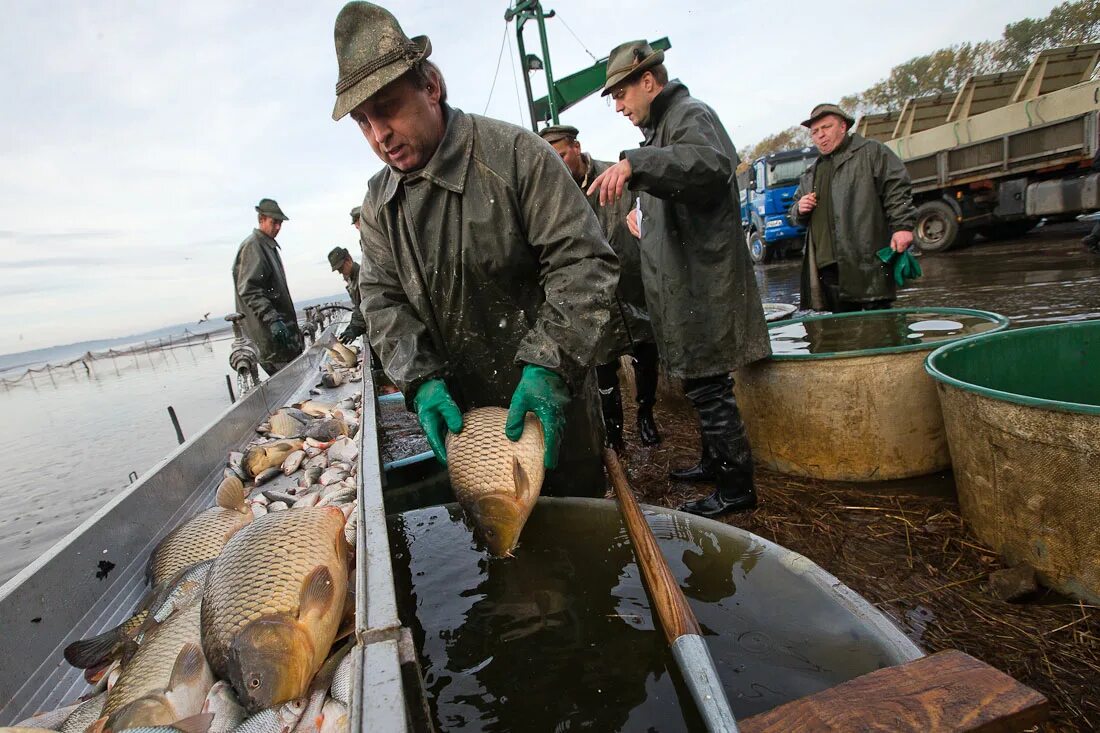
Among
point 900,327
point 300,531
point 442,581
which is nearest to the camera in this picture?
point 300,531

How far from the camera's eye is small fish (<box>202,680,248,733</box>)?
1486mm

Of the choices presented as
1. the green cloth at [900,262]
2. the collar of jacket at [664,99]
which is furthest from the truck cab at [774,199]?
the collar of jacket at [664,99]

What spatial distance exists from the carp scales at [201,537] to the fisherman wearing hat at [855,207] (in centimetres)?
478

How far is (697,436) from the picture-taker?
15.4 feet

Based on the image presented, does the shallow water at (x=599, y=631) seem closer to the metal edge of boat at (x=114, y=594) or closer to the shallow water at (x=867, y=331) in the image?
the metal edge of boat at (x=114, y=594)

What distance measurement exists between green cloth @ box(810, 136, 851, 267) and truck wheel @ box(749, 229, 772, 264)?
13399mm

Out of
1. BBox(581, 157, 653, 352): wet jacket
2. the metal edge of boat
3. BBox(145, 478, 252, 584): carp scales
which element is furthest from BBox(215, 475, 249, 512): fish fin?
BBox(581, 157, 653, 352): wet jacket

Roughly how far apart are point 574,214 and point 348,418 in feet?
11.6

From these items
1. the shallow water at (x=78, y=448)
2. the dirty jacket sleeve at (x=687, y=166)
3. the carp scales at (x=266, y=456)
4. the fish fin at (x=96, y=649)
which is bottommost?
the shallow water at (x=78, y=448)

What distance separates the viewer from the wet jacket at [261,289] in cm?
716

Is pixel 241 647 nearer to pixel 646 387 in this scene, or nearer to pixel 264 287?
pixel 646 387

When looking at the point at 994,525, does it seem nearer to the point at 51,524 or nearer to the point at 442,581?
the point at 442,581

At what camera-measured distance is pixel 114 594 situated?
2.36 meters

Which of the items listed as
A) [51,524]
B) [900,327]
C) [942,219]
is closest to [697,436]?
[900,327]
